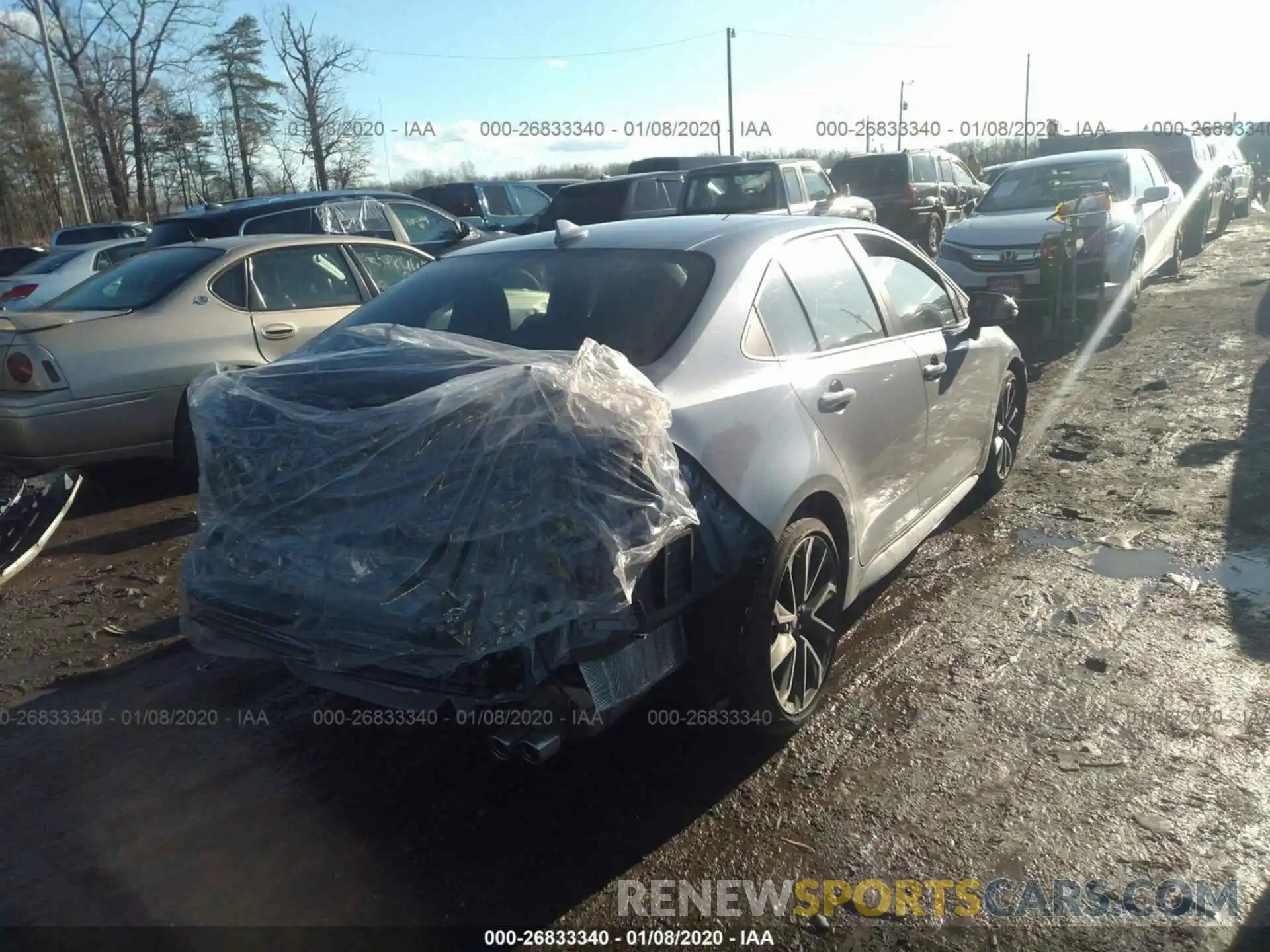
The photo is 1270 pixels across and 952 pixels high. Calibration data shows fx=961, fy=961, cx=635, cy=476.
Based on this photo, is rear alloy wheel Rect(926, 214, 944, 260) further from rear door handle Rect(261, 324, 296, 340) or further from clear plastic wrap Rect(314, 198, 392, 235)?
rear door handle Rect(261, 324, 296, 340)

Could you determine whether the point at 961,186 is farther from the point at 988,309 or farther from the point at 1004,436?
the point at 988,309

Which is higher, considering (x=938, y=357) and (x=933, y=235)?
(x=938, y=357)

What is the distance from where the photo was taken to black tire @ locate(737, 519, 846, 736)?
2.96 m

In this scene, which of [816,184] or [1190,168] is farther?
[1190,168]

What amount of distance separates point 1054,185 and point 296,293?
29.2 ft

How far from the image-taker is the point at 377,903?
2545mm

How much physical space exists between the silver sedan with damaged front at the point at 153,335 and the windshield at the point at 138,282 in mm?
11

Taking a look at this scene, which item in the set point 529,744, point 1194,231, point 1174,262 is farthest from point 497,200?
point 529,744

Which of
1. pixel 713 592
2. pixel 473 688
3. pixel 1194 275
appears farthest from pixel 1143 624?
pixel 1194 275

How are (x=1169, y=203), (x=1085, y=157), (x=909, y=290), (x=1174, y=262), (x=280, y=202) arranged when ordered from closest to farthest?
(x=909, y=290), (x=280, y=202), (x=1085, y=157), (x=1169, y=203), (x=1174, y=262)

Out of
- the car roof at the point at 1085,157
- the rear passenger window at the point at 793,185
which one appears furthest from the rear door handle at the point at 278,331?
the car roof at the point at 1085,157

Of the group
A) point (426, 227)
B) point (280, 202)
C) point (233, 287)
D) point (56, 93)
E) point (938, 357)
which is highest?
point (56, 93)

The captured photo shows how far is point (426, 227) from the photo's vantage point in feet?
36.4

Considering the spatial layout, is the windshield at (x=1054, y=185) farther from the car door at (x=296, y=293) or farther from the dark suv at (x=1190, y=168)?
the car door at (x=296, y=293)
